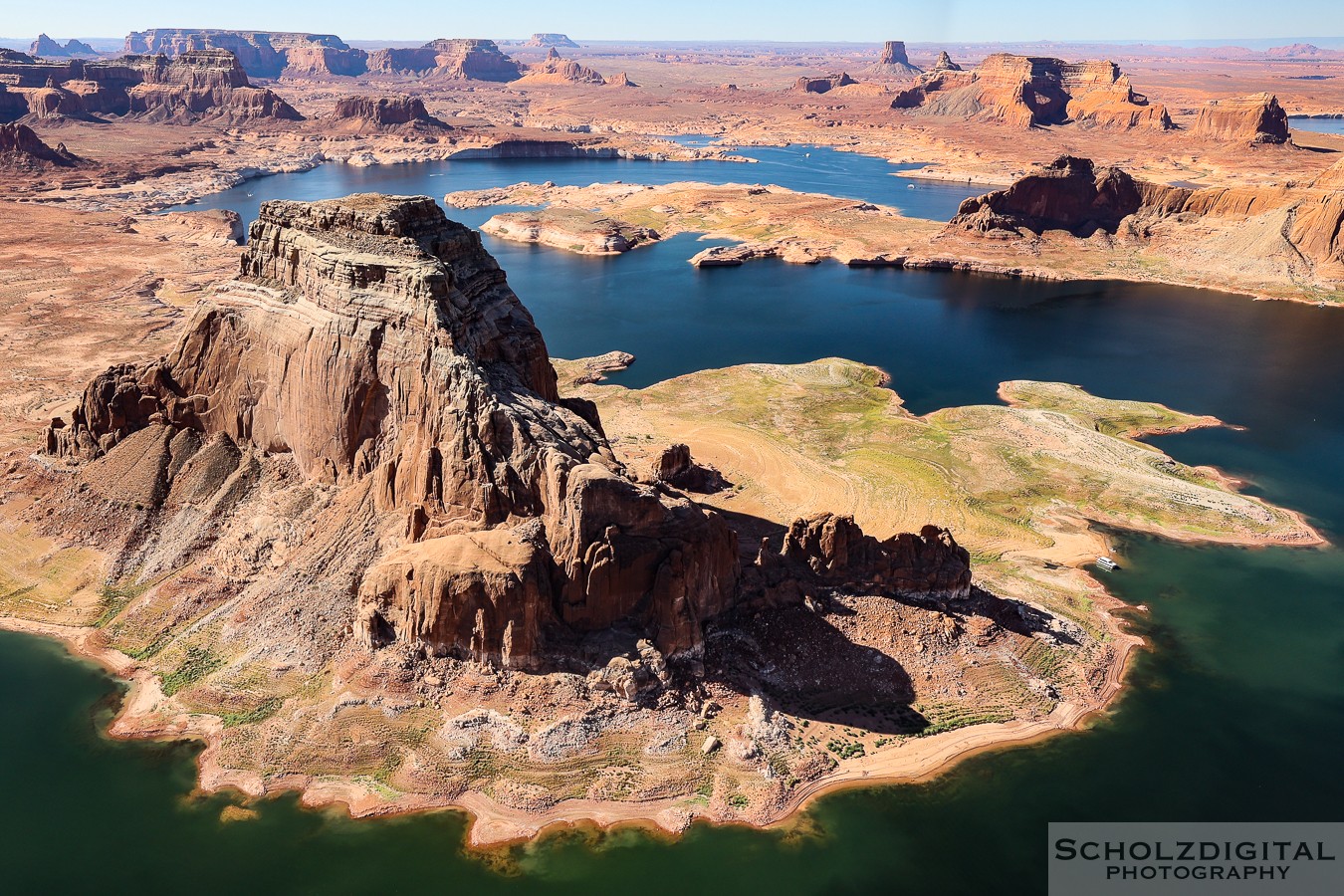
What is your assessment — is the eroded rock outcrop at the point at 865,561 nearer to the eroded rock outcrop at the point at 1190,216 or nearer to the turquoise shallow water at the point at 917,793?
the turquoise shallow water at the point at 917,793

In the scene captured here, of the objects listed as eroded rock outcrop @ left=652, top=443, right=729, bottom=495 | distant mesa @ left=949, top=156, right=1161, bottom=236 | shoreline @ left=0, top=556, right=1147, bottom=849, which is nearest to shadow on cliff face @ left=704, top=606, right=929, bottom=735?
shoreline @ left=0, top=556, right=1147, bottom=849

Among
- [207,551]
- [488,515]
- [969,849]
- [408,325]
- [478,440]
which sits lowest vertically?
[969,849]

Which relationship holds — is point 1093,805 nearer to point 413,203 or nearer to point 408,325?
point 408,325

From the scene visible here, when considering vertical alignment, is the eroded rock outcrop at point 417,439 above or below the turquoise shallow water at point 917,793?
above

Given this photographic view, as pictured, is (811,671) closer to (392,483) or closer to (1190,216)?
(392,483)

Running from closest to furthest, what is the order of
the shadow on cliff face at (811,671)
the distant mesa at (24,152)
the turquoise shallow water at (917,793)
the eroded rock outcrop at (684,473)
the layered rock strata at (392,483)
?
the turquoise shallow water at (917,793)
the layered rock strata at (392,483)
the shadow on cliff face at (811,671)
the eroded rock outcrop at (684,473)
the distant mesa at (24,152)

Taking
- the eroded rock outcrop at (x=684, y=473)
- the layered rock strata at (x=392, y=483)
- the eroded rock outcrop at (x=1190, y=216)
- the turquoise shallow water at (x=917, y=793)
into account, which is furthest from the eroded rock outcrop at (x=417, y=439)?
the eroded rock outcrop at (x=1190, y=216)

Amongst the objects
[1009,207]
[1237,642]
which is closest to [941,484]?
[1237,642]
